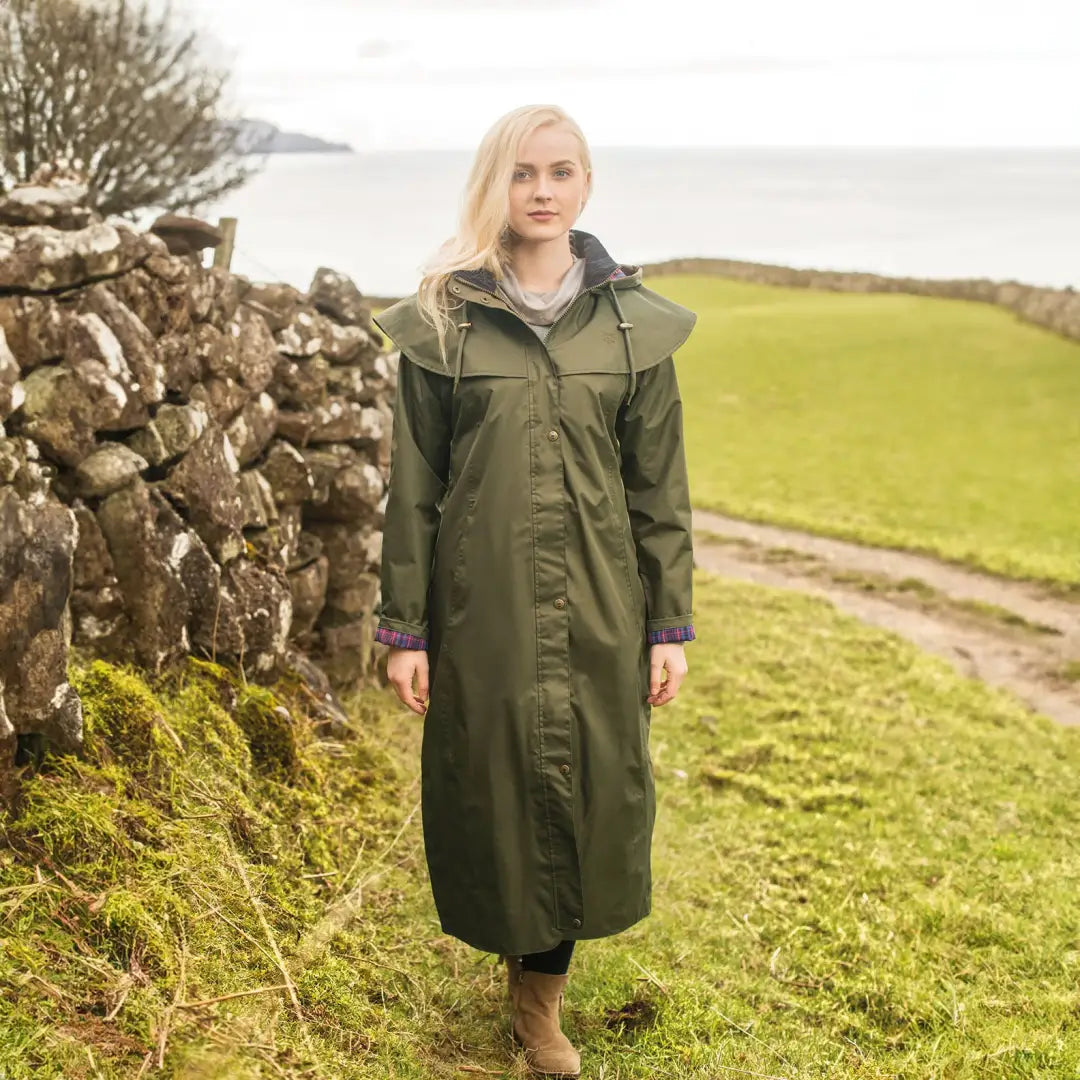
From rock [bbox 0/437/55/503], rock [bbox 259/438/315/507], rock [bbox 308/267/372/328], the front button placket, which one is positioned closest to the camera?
the front button placket

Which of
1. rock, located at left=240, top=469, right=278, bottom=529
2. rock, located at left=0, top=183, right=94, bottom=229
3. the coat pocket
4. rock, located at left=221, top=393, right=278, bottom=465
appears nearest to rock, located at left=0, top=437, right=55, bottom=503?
rock, located at left=0, top=183, right=94, bottom=229

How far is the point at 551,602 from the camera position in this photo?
303 cm

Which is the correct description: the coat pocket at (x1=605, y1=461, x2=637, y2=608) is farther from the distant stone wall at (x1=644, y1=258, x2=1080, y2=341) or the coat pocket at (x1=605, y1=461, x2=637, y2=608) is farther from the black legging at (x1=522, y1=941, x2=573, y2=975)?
the distant stone wall at (x1=644, y1=258, x2=1080, y2=341)

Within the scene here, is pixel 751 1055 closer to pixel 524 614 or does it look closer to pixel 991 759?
pixel 524 614

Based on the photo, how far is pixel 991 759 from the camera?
710 centimetres

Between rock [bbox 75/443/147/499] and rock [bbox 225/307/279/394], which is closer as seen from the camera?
rock [bbox 75/443/147/499]

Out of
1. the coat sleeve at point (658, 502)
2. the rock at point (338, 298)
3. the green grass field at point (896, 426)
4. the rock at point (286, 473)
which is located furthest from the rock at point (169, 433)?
the green grass field at point (896, 426)

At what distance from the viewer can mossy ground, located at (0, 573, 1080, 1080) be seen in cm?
291

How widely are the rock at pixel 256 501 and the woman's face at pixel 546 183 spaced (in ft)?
A: 8.34

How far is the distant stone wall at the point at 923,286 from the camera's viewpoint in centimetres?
2719

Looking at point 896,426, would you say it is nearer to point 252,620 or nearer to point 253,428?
point 253,428

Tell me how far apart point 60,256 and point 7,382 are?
2.48 ft

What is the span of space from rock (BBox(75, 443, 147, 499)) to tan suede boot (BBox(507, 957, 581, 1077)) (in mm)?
2434

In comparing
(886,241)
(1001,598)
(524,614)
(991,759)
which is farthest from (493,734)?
(886,241)
